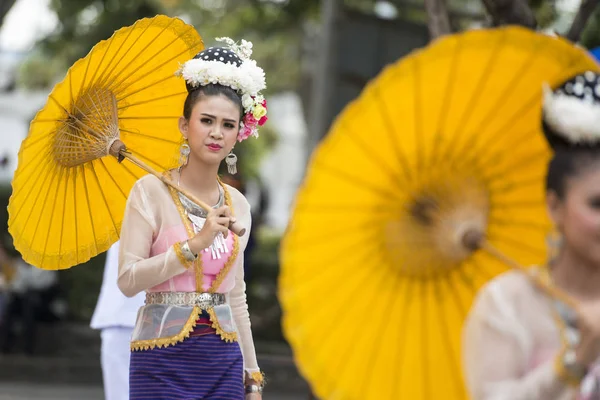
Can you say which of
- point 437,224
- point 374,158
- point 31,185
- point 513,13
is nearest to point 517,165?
point 437,224

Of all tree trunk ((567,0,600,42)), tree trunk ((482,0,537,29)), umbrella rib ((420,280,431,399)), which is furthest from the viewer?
tree trunk ((567,0,600,42))

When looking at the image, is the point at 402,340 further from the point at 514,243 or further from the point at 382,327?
the point at 514,243

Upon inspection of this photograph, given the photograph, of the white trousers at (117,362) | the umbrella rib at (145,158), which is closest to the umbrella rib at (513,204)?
the umbrella rib at (145,158)

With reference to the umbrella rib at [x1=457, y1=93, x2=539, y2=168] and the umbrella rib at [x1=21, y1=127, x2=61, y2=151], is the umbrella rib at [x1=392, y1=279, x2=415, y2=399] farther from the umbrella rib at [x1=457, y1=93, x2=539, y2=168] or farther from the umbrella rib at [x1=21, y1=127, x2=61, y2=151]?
the umbrella rib at [x1=21, y1=127, x2=61, y2=151]

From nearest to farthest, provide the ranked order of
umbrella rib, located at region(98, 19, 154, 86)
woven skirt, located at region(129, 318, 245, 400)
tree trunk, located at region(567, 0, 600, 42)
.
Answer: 1. woven skirt, located at region(129, 318, 245, 400)
2. umbrella rib, located at region(98, 19, 154, 86)
3. tree trunk, located at region(567, 0, 600, 42)

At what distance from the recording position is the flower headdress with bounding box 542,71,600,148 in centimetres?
290

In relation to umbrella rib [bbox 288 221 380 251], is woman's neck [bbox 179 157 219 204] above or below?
above

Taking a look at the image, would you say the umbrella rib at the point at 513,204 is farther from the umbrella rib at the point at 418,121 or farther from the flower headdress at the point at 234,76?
the flower headdress at the point at 234,76

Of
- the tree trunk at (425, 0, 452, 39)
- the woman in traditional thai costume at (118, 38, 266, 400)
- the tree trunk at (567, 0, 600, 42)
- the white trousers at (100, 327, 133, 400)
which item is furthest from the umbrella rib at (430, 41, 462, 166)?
the tree trunk at (425, 0, 452, 39)

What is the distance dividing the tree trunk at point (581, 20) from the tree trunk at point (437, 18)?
774 millimetres

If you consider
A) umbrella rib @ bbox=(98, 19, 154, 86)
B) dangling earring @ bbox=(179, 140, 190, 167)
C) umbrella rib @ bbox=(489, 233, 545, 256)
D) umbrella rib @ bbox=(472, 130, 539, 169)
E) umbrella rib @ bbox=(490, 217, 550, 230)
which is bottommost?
umbrella rib @ bbox=(489, 233, 545, 256)

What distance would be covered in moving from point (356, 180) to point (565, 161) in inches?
19.1

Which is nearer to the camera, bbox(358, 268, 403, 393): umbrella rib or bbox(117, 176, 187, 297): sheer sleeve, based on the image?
bbox(358, 268, 403, 393): umbrella rib

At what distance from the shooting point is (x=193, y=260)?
4473 millimetres
